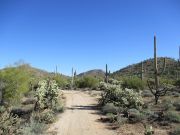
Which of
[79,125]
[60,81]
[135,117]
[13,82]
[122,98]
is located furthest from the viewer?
[60,81]

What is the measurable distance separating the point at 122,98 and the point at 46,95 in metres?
5.33

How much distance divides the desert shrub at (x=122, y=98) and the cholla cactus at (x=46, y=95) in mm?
4397

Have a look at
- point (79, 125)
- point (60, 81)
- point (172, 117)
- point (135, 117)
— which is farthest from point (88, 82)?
point (79, 125)

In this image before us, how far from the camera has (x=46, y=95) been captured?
24984 mm

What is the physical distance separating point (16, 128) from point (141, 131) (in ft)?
20.9

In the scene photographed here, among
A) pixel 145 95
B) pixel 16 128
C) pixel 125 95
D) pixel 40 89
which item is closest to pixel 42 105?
pixel 40 89

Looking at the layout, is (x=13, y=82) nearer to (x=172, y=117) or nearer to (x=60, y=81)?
(x=172, y=117)

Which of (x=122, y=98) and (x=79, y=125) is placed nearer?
(x=79, y=125)

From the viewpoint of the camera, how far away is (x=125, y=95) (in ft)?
83.2

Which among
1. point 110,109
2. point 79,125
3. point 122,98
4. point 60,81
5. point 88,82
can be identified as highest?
point 60,81

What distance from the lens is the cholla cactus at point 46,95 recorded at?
23.9 metres

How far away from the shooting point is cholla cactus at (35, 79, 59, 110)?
23938mm

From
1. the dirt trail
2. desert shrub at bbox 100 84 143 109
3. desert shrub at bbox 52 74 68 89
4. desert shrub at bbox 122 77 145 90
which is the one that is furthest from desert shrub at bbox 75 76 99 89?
the dirt trail

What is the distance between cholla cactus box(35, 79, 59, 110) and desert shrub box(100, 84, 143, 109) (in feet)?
14.4
